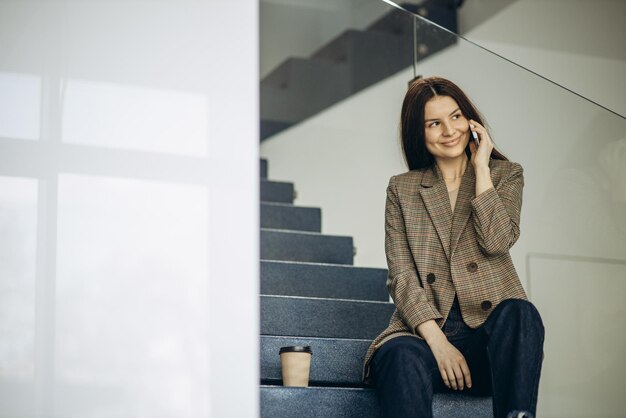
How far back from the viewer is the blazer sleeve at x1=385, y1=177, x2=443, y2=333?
8.07 ft

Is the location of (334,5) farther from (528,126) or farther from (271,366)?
(271,366)

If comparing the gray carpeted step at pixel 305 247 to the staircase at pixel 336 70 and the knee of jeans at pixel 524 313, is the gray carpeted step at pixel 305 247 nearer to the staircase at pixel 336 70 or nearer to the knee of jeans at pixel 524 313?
the staircase at pixel 336 70

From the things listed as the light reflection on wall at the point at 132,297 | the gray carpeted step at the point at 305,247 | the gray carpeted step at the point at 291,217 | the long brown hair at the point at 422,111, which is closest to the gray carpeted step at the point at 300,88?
the gray carpeted step at the point at 291,217

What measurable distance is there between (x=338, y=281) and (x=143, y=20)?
175cm

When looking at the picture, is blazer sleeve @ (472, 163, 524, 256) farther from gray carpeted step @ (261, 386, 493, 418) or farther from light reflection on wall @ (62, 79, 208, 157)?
light reflection on wall @ (62, 79, 208, 157)

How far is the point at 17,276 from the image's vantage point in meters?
1.82

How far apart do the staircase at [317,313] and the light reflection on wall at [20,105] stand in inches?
35.2

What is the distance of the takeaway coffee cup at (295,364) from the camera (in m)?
2.44

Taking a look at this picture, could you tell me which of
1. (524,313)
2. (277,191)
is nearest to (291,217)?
(277,191)

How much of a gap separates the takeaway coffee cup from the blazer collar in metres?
0.49

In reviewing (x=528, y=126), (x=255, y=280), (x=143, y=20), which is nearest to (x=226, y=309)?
(x=255, y=280)

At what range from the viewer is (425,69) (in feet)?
11.4

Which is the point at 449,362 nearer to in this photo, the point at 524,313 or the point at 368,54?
the point at 524,313

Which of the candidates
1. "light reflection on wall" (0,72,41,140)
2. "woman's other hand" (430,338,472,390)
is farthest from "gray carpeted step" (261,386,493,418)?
"light reflection on wall" (0,72,41,140)
